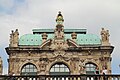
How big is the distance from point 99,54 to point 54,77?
118ft

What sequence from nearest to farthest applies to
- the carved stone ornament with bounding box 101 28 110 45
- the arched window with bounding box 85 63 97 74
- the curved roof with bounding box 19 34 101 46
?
the arched window with bounding box 85 63 97 74 < the carved stone ornament with bounding box 101 28 110 45 < the curved roof with bounding box 19 34 101 46

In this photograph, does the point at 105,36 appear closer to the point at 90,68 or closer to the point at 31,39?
the point at 90,68

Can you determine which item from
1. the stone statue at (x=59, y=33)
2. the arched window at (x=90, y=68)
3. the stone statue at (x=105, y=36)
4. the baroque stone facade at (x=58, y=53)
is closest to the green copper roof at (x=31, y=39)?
the baroque stone facade at (x=58, y=53)

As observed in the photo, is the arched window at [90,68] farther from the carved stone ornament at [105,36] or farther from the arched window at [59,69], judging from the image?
the carved stone ornament at [105,36]

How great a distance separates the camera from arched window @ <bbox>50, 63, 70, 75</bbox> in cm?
6336

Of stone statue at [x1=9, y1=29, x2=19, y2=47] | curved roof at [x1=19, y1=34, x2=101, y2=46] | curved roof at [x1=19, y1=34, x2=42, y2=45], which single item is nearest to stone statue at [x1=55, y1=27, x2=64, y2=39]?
curved roof at [x1=19, y1=34, x2=101, y2=46]

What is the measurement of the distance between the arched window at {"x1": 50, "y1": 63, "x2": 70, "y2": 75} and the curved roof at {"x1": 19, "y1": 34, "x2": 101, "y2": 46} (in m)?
5.16

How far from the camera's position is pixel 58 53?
6525 cm

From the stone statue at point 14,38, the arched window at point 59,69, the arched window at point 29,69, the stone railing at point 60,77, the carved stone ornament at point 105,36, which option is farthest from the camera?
the stone statue at point 14,38

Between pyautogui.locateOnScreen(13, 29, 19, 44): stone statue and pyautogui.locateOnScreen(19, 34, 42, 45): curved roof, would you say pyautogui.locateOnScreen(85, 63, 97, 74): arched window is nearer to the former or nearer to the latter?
pyautogui.locateOnScreen(19, 34, 42, 45): curved roof

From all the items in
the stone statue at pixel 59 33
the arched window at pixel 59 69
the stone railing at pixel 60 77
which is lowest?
Result: the stone railing at pixel 60 77

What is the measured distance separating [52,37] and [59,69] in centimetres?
681

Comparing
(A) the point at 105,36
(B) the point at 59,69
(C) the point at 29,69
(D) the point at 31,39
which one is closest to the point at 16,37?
(D) the point at 31,39

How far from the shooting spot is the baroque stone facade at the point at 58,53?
211ft
